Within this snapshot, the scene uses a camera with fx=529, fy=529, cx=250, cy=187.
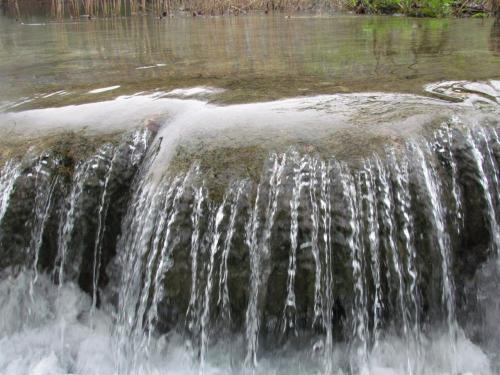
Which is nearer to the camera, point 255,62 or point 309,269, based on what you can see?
point 309,269

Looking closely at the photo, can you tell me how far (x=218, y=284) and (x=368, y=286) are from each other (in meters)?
0.79

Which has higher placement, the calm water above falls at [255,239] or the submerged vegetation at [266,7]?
the submerged vegetation at [266,7]

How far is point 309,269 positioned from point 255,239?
1.05 feet

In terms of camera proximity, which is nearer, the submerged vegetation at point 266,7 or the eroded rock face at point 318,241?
the eroded rock face at point 318,241

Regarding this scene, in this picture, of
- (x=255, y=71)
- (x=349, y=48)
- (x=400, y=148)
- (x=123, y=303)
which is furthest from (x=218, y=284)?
(x=349, y=48)

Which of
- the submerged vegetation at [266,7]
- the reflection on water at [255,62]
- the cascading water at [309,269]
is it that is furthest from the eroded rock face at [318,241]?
the submerged vegetation at [266,7]

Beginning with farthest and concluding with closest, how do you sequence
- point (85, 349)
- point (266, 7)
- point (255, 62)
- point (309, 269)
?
point (266, 7), point (255, 62), point (85, 349), point (309, 269)

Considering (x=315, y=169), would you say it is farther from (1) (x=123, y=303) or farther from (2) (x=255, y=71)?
(2) (x=255, y=71)

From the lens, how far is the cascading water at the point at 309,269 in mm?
2779

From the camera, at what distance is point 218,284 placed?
2.79 m

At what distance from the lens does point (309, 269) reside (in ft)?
9.01

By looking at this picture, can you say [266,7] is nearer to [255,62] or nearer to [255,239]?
[255,62]

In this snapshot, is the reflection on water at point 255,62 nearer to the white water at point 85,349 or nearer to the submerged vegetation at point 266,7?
the white water at point 85,349

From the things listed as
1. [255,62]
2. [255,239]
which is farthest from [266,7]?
[255,239]
